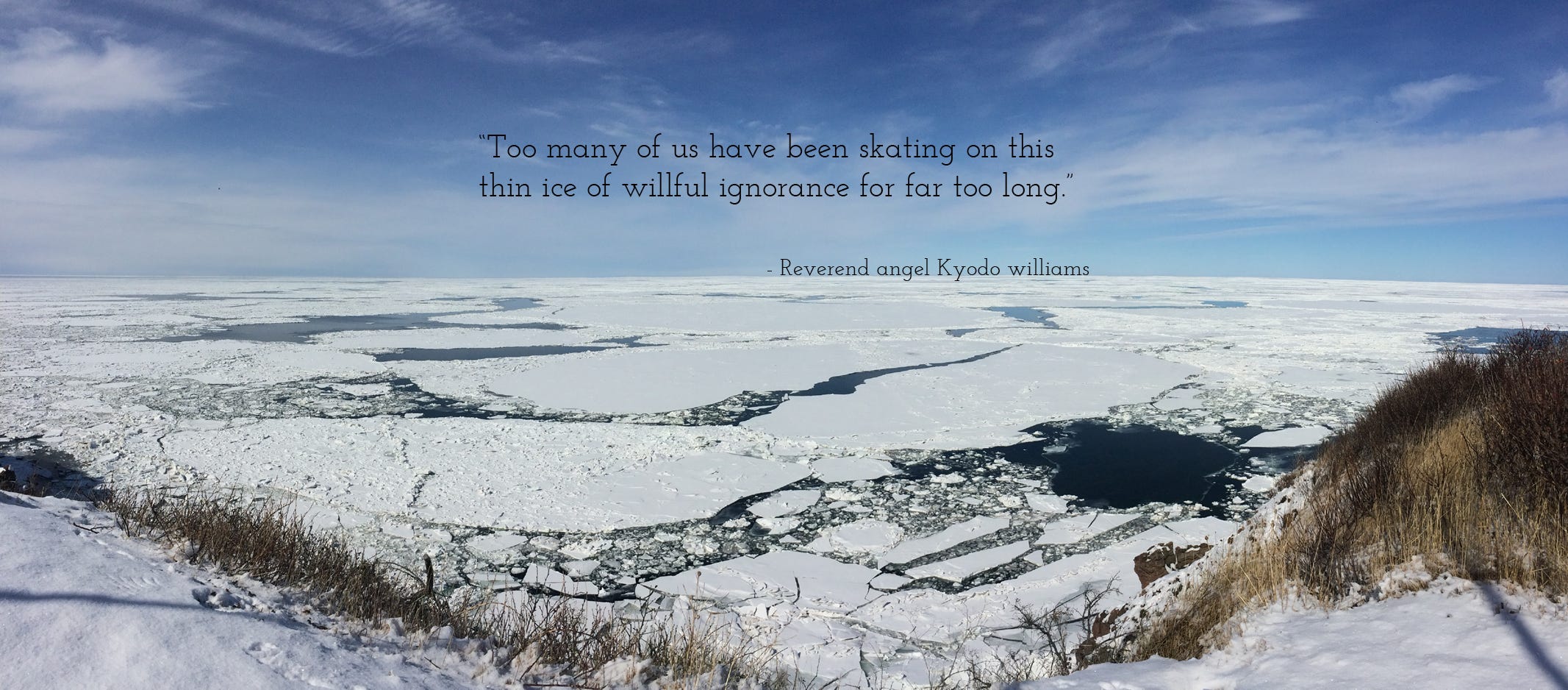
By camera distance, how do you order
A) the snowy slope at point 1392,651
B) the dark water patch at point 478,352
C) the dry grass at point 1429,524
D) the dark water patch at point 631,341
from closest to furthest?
the snowy slope at point 1392,651, the dry grass at point 1429,524, the dark water patch at point 478,352, the dark water patch at point 631,341

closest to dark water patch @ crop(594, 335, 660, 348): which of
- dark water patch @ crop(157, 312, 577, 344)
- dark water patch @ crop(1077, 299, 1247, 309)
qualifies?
dark water patch @ crop(157, 312, 577, 344)

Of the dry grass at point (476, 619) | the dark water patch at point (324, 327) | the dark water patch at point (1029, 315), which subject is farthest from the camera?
the dark water patch at point (1029, 315)

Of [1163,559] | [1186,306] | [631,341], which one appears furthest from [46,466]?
[1186,306]

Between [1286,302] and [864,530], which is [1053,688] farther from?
[1286,302]

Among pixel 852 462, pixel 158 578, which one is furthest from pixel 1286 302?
pixel 158 578

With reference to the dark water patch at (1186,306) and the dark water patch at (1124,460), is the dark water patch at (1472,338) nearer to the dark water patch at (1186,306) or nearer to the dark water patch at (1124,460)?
the dark water patch at (1124,460)

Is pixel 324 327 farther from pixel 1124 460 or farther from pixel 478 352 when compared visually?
pixel 1124 460

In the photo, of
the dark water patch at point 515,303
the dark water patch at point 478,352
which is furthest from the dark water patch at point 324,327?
the dark water patch at point 515,303
